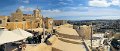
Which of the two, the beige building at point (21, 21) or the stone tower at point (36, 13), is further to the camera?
the stone tower at point (36, 13)

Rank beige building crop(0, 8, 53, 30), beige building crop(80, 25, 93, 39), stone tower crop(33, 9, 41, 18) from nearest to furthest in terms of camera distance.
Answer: beige building crop(80, 25, 93, 39) → beige building crop(0, 8, 53, 30) → stone tower crop(33, 9, 41, 18)

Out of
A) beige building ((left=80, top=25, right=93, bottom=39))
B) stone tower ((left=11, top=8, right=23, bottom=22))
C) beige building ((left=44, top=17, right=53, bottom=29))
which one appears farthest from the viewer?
beige building ((left=44, top=17, right=53, bottom=29))

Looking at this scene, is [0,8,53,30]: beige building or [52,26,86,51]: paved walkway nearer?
[52,26,86,51]: paved walkway

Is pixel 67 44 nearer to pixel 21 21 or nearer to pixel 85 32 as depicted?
pixel 85 32

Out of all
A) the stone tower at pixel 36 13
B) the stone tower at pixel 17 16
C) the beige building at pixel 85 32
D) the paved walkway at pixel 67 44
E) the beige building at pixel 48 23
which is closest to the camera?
the paved walkway at pixel 67 44

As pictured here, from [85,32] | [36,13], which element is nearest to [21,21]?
[36,13]

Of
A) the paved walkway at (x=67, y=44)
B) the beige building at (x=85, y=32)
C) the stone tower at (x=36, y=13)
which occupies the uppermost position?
the stone tower at (x=36, y=13)

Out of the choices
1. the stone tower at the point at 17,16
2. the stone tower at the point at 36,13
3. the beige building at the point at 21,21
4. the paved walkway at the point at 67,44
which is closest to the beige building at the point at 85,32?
the paved walkway at the point at 67,44

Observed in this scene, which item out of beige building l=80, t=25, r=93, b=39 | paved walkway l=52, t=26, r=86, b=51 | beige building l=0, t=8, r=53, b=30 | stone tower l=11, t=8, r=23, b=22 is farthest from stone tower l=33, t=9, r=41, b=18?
paved walkway l=52, t=26, r=86, b=51

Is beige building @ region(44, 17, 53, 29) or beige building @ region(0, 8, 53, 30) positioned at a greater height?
beige building @ region(0, 8, 53, 30)

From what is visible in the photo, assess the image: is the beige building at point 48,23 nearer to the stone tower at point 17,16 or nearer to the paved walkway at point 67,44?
the stone tower at point 17,16

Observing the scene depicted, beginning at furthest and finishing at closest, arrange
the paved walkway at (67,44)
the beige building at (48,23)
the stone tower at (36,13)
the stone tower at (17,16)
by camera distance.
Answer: the stone tower at (36,13)
the beige building at (48,23)
the stone tower at (17,16)
the paved walkway at (67,44)

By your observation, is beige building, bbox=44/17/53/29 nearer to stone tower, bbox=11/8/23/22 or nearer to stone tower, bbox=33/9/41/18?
stone tower, bbox=33/9/41/18

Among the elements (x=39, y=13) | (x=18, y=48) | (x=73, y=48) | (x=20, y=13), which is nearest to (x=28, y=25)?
(x=20, y=13)
